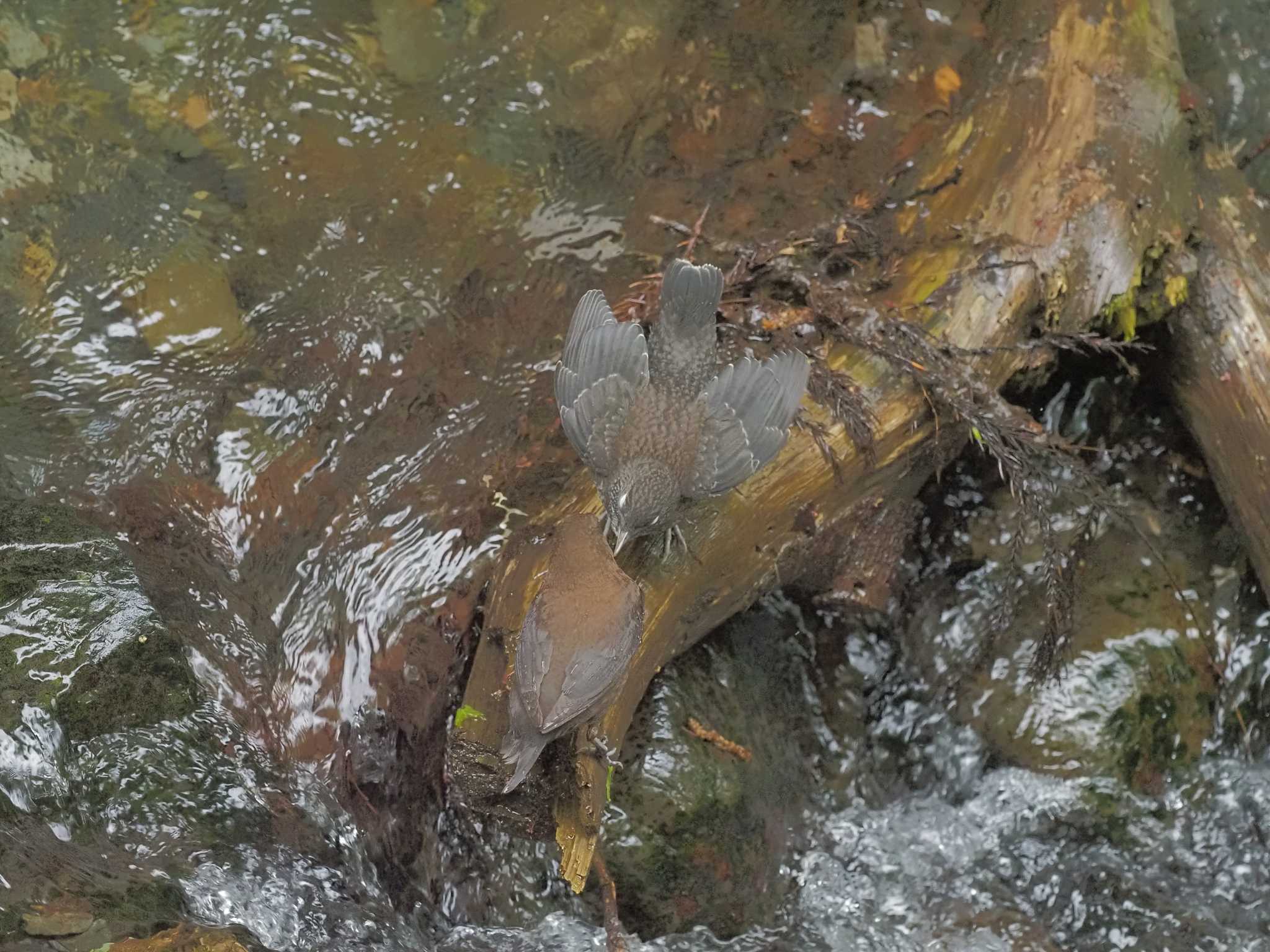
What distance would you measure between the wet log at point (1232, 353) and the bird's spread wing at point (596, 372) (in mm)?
1938

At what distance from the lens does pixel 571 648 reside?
8.81ft

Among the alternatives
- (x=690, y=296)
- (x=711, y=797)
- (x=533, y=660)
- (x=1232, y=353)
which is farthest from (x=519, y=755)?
(x=1232, y=353)

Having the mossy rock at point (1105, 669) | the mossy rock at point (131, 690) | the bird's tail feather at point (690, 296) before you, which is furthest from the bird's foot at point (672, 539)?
the mossy rock at point (131, 690)

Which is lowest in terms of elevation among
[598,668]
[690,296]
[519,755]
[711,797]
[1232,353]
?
[711,797]

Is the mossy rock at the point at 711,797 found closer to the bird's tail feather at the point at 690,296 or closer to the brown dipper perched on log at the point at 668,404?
the brown dipper perched on log at the point at 668,404

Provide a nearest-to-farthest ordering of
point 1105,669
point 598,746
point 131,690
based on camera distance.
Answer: point 598,746, point 131,690, point 1105,669

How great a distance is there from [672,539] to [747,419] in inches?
16.7

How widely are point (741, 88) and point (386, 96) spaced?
60.3 inches

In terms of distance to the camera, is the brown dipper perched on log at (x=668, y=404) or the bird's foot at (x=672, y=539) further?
the bird's foot at (x=672, y=539)

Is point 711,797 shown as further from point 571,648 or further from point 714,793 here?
point 571,648

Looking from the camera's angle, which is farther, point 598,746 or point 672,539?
point 672,539

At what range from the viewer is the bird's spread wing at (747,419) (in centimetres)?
305

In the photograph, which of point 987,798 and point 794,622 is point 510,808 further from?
point 987,798

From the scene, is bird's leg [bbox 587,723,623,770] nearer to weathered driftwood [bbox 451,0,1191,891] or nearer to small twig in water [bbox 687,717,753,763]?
weathered driftwood [bbox 451,0,1191,891]
